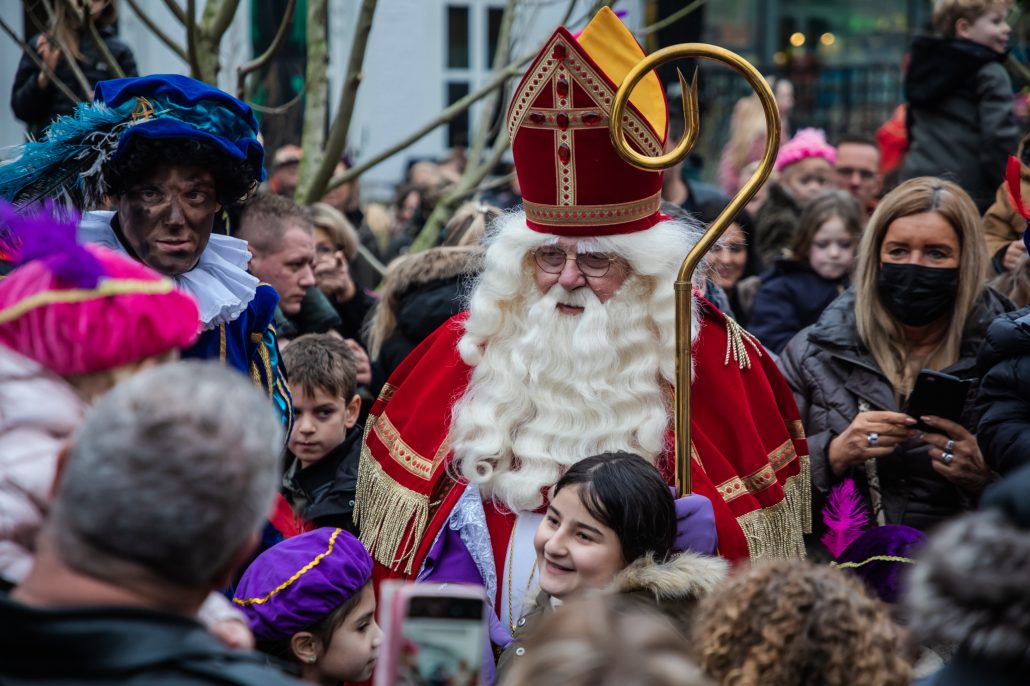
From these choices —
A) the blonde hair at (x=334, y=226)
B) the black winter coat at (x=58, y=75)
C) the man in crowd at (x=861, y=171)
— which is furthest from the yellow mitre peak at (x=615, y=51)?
the man in crowd at (x=861, y=171)

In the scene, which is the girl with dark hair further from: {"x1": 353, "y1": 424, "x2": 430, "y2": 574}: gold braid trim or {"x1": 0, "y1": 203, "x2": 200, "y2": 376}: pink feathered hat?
{"x1": 0, "y1": 203, "x2": 200, "y2": 376}: pink feathered hat

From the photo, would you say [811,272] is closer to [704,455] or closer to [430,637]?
[704,455]

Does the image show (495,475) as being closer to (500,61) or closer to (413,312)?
(413,312)

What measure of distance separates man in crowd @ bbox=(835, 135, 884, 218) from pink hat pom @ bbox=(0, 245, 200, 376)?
6538 millimetres

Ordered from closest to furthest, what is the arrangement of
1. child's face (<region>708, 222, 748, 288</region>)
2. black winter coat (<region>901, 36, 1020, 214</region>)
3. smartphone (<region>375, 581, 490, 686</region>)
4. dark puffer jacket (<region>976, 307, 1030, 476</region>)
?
smartphone (<region>375, 581, 490, 686</region>) < dark puffer jacket (<region>976, 307, 1030, 476</region>) < child's face (<region>708, 222, 748, 288</region>) < black winter coat (<region>901, 36, 1020, 214</region>)

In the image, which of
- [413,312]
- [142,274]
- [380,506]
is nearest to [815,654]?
[142,274]

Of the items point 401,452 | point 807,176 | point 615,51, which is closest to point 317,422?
point 401,452

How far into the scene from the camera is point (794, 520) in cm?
393

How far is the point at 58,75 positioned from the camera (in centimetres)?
640

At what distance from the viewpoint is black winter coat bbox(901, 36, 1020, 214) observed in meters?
6.54

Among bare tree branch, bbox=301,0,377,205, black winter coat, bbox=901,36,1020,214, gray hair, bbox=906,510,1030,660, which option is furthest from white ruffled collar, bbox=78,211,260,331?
black winter coat, bbox=901,36,1020,214

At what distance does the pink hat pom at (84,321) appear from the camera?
207 centimetres

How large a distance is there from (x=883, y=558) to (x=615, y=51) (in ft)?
5.40

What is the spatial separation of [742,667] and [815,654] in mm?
123
